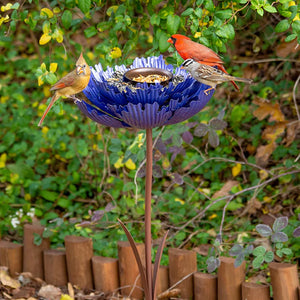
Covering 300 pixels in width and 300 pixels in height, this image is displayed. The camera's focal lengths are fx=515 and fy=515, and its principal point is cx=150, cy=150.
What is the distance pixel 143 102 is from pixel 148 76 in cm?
13

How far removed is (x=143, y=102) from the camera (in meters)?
1.56

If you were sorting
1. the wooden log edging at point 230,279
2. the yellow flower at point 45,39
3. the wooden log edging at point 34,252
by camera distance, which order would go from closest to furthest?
1. the wooden log edging at point 230,279
2. the yellow flower at point 45,39
3. the wooden log edging at point 34,252

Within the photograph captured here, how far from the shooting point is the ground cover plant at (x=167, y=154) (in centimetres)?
226

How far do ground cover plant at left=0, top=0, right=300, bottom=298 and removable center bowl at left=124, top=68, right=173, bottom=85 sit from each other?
0.38 metres

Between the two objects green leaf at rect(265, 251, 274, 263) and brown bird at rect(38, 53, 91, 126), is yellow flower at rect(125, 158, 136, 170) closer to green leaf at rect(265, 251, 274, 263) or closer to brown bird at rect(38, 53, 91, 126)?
green leaf at rect(265, 251, 274, 263)

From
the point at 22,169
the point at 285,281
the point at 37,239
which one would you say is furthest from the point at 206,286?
the point at 22,169

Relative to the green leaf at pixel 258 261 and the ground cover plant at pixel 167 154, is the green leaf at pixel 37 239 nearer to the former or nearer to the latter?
the ground cover plant at pixel 167 154

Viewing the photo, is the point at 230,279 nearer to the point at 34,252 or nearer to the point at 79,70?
the point at 34,252

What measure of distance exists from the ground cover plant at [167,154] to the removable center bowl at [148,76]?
38 cm

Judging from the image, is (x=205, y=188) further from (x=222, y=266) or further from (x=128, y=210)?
(x=222, y=266)

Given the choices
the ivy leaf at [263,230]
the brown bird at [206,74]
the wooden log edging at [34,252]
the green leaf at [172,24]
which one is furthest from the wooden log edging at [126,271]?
the green leaf at [172,24]

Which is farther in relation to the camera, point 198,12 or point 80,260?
point 80,260

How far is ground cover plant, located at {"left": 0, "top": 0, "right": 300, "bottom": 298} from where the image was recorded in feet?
7.40

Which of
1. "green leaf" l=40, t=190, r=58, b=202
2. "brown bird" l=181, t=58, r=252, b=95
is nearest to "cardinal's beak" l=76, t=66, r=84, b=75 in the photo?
"brown bird" l=181, t=58, r=252, b=95
